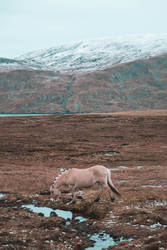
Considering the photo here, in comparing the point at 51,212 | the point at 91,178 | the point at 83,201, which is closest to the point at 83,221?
the point at 51,212

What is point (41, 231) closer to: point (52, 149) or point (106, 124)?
point (52, 149)

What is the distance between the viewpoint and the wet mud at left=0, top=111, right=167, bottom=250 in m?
13.3

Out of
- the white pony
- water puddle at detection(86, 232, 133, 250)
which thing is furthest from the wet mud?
the white pony

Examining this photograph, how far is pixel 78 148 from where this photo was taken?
54.7 m

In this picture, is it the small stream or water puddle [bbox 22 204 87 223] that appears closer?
the small stream

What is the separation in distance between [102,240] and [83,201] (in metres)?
5.93

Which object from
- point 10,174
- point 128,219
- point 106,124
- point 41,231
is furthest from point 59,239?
point 106,124

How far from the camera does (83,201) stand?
1933 cm

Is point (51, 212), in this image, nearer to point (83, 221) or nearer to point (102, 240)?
point (83, 221)

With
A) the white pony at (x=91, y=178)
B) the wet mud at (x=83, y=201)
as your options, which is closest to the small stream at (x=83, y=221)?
the wet mud at (x=83, y=201)

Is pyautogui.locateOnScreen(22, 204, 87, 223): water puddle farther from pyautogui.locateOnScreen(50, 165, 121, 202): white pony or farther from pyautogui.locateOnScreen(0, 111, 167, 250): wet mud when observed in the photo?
pyautogui.locateOnScreen(50, 165, 121, 202): white pony

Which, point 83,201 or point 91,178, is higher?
point 91,178

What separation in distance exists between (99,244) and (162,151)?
3968 centimetres

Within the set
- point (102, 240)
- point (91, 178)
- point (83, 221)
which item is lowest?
point (83, 221)
